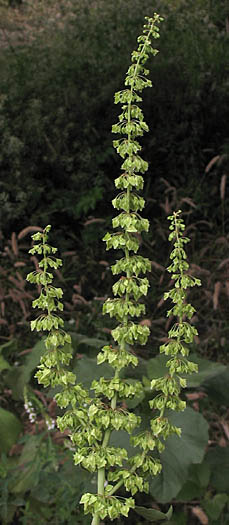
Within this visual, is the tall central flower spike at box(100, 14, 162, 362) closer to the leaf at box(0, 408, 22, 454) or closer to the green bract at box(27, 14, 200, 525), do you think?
the green bract at box(27, 14, 200, 525)

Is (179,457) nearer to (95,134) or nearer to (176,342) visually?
(176,342)

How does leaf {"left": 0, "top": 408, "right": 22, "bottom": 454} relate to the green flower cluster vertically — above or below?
above

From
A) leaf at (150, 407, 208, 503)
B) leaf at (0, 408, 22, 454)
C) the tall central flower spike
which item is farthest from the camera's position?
leaf at (0, 408, 22, 454)

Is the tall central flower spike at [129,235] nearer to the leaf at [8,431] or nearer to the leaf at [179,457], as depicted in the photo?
the leaf at [179,457]

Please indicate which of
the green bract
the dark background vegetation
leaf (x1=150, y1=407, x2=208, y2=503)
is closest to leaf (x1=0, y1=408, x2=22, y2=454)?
leaf (x1=150, y1=407, x2=208, y2=503)

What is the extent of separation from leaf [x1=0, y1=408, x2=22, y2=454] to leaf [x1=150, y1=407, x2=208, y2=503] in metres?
0.87

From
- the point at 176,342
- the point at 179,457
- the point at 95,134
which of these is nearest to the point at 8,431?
the point at 179,457

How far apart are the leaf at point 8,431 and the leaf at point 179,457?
87 centimetres

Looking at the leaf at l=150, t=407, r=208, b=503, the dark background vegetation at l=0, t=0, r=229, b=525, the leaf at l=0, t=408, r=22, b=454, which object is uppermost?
the dark background vegetation at l=0, t=0, r=229, b=525

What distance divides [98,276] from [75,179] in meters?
0.75

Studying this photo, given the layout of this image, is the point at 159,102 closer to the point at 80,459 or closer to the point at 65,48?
the point at 65,48

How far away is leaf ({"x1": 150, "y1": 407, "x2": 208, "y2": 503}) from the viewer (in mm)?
2561

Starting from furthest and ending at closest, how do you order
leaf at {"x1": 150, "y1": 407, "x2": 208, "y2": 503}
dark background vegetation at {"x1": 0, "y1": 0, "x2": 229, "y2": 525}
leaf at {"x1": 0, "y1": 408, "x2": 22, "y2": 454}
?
dark background vegetation at {"x1": 0, "y1": 0, "x2": 229, "y2": 525} < leaf at {"x1": 0, "y1": 408, "x2": 22, "y2": 454} < leaf at {"x1": 150, "y1": 407, "x2": 208, "y2": 503}

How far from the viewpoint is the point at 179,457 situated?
2611mm
